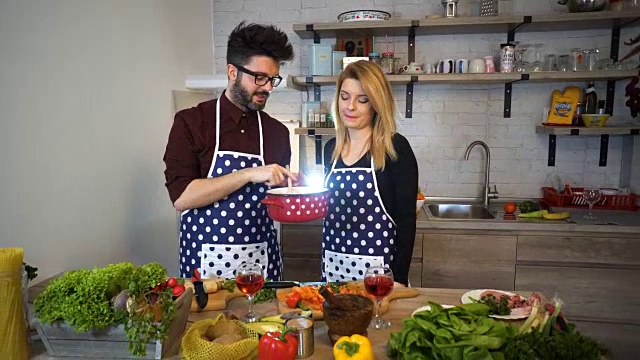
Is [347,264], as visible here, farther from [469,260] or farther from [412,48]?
[412,48]

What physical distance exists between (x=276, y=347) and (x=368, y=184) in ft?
3.20

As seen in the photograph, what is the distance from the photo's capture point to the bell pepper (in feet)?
3.28

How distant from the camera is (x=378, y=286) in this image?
1236 mm

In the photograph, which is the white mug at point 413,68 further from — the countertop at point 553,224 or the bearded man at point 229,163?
the bearded man at point 229,163

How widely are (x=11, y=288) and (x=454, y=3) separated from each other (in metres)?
2.87

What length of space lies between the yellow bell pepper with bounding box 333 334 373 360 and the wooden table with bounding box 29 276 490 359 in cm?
A: 8

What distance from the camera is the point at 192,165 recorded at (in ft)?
5.85

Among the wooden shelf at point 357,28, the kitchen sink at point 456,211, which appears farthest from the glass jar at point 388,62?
the kitchen sink at point 456,211

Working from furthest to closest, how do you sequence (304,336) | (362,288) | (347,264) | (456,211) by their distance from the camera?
(456,211)
(347,264)
(362,288)
(304,336)

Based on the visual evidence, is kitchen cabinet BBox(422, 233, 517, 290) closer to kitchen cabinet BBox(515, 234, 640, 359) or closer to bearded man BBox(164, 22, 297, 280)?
kitchen cabinet BBox(515, 234, 640, 359)

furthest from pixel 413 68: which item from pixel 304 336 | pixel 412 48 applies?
pixel 304 336

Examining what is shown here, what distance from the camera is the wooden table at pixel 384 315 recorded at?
1.12 meters

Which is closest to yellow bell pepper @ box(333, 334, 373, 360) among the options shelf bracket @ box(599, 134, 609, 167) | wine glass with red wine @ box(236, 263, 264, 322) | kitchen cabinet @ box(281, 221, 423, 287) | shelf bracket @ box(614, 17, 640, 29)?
wine glass with red wine @ box(236, 263, 264, 322)

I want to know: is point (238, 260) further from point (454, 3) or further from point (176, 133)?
point (454, 3)
